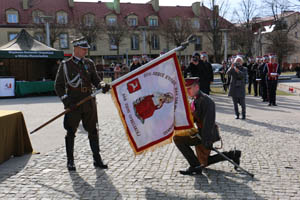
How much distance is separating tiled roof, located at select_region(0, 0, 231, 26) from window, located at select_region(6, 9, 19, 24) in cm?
46

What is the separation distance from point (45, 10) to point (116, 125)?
143ft

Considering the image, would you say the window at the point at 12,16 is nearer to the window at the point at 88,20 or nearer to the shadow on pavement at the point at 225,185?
the window at the point at 88,20

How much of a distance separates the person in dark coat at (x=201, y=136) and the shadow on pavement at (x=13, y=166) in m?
2.57

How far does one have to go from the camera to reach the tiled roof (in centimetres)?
4869

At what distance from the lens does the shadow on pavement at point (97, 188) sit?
15.2 feet

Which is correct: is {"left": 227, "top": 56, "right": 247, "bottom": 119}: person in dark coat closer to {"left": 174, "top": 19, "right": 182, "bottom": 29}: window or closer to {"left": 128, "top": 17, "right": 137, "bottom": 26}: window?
{"left": 174, "top": 19, "right": 182, "bottom": 29}: window

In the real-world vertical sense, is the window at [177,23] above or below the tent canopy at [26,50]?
above

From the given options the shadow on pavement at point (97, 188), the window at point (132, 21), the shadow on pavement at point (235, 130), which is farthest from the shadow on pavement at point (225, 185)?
the window at point (132, 21)

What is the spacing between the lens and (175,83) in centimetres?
495

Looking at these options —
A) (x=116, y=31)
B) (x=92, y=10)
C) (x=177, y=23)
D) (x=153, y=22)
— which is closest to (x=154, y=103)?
(x=116, y=31)

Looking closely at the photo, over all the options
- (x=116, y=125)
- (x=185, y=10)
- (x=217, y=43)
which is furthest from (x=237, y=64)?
(x=185, y=10)

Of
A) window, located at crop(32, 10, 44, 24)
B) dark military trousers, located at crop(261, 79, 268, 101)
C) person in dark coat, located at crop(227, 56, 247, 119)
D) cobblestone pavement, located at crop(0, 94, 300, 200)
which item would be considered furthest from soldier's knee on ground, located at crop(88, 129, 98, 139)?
window, located at crop(32, 10, 44, 24)

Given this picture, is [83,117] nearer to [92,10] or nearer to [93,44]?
[93,44]

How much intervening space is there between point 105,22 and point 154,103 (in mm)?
45729
